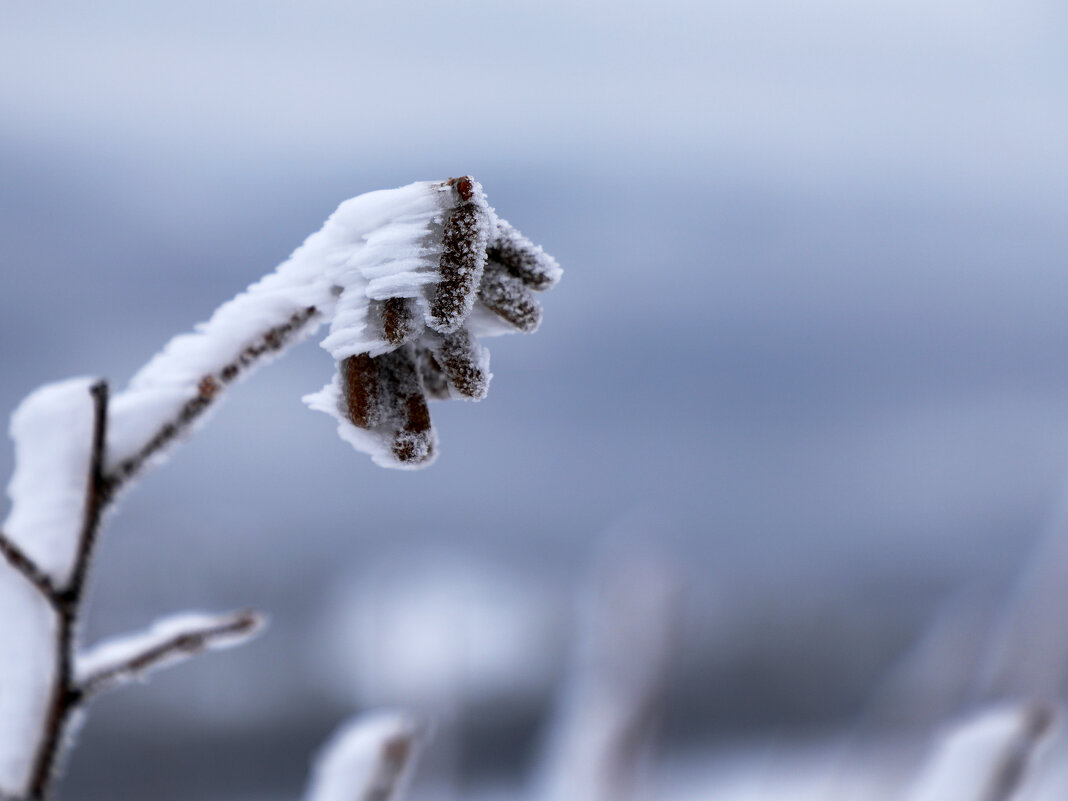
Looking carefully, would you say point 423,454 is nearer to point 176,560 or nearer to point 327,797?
point 327,797

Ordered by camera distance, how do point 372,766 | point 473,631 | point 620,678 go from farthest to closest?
point 473,631 → point 620,678 → point 372,766

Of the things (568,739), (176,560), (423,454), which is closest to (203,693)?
(176,560)

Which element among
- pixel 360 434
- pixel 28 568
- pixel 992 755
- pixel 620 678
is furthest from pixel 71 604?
pixel 992 755

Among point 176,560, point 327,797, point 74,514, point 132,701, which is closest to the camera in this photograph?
point 74,514

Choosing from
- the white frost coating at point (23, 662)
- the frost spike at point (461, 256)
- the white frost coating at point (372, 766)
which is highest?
the frost spike at point (461, 256)

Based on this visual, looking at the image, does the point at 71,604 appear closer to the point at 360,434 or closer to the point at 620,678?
the point at 360,434

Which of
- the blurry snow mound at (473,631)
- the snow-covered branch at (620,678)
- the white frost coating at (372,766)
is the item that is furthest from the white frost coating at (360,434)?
the blurry snow mound at (473,631)

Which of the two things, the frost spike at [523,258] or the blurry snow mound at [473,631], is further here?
the blurry snow mound at [473,631]

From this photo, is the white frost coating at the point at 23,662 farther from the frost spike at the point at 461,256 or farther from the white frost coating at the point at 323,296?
the frost spike at the point at 461,256
